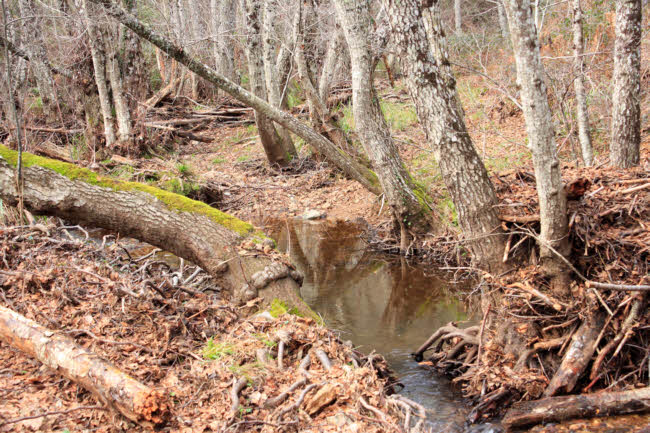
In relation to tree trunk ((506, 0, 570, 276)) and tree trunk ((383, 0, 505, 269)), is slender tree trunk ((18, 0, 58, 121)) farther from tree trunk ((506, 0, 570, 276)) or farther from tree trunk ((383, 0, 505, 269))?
tree trunk ((506, 0, 570, 276))

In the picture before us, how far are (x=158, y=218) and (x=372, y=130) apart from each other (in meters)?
3.78

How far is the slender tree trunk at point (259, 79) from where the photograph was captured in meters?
11.9

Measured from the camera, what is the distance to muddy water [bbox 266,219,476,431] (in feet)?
16.1

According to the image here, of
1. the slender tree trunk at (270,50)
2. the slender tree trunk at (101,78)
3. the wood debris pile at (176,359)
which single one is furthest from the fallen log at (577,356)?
the slender tree trunk at (101,78)

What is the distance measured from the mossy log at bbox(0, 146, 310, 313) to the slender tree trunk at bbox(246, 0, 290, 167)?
701 cm

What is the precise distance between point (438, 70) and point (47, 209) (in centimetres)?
426

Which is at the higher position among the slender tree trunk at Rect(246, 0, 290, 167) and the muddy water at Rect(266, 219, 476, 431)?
the slender tree trunk at Rect(246, 0, 290, 167)

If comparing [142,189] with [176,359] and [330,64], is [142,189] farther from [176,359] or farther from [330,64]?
[330,64]

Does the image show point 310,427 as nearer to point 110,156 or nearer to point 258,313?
point 258,313

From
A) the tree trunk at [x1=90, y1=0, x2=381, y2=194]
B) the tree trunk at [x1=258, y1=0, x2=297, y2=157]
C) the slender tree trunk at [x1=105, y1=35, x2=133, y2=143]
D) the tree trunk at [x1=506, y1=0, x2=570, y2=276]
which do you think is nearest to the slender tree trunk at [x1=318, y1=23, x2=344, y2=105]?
the tree trunk at [x1=258, y1=0, x2=297, y2=157]

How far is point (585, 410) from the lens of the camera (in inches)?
148

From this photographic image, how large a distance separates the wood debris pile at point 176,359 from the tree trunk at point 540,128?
6.06 feet

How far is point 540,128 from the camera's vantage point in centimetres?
402

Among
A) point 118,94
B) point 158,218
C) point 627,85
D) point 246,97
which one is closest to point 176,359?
point 158,218
